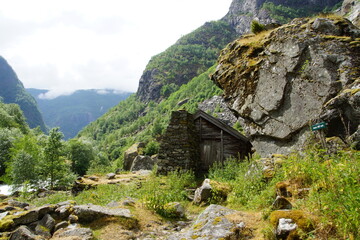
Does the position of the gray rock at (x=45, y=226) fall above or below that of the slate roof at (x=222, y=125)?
below

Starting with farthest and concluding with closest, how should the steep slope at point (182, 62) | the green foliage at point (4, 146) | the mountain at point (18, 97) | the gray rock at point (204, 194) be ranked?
the mountain at point (18, 97) → the steep slope at point (182, 62) → the green foliage at point (4, 146) → the gray rock at point (204, 194)

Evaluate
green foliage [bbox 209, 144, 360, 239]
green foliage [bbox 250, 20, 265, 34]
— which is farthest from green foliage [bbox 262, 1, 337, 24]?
green foliage [bbox 209, 144, 360, 239]

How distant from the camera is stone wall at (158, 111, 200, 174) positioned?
14086 mm

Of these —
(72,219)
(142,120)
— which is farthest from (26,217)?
(142,120)

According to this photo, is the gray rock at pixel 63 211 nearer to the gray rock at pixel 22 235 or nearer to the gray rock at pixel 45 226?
the gray rock at pixel 45 226

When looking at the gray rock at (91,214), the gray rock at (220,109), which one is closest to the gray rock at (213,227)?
the gray rock at (91,214)

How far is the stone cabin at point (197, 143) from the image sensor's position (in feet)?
46.6

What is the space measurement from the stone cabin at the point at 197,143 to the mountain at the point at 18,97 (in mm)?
170196

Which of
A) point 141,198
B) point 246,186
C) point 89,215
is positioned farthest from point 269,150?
point 89,215

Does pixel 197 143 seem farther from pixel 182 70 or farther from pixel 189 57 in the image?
pixel 189 57

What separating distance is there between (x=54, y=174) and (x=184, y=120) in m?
10.2

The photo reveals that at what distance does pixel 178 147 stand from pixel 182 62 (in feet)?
390

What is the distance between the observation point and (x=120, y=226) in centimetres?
580

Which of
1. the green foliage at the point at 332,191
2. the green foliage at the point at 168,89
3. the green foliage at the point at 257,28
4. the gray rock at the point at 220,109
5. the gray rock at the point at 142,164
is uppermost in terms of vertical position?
the green foliage at the point at 168,89
